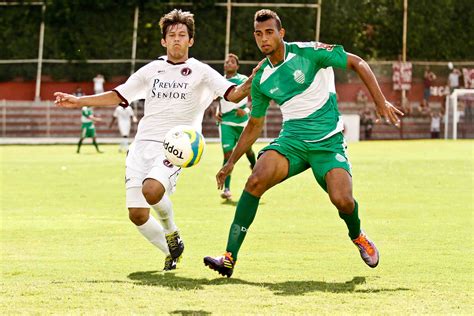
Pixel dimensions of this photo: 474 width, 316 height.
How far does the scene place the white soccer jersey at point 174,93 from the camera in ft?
32.6

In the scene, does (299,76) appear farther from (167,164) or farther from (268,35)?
(167,164)

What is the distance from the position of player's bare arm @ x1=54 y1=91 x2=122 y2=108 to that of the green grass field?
148 cm

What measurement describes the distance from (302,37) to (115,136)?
30.7ft

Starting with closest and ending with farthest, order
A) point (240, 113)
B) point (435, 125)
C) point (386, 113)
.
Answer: point (386, 113)
point (240, 113)
point (435, 125)

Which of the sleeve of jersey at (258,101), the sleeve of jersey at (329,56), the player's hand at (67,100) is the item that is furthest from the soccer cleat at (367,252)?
the player's hand at (67,100)

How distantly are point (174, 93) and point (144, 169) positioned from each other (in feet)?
2.44

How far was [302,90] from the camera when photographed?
9.24m

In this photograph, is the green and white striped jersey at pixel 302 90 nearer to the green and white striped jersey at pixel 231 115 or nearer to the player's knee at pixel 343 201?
the player's knee at pixel 343 201

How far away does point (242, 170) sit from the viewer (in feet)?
82.3

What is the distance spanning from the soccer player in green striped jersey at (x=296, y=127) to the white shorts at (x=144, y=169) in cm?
62

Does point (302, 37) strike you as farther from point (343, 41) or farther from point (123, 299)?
point (123, 299)

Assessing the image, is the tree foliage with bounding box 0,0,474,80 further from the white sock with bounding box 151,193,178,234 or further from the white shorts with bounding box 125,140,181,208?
the white sock with bounding box 151,193,178,234

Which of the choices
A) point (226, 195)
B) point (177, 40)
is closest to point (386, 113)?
point (177, 40)

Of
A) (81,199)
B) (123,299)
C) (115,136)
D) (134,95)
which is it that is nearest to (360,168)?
(81,199)
